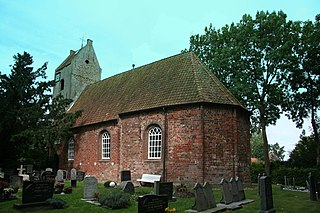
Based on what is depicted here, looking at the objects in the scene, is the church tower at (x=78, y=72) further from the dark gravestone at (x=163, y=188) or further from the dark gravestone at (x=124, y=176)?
the dark gravestone at (x=163, y=188)

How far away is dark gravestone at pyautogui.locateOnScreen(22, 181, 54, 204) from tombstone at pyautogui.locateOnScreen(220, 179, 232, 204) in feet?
22.3

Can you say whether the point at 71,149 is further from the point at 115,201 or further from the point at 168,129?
the point at 115,201

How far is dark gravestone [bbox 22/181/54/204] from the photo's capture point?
10.4m

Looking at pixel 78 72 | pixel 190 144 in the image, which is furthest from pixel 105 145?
pixel 78 72

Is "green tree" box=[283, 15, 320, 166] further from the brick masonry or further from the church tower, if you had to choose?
the church tower

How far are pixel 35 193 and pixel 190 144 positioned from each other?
9129 millimetres

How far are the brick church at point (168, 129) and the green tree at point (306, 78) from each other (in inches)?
365

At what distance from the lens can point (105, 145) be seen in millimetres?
22359

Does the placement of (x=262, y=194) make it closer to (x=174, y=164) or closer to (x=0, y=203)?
(x=174, y=164)

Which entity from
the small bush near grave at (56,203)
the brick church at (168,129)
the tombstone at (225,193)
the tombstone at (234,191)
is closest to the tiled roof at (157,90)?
the brick church at (168,129)

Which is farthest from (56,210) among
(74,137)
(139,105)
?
(74,137)

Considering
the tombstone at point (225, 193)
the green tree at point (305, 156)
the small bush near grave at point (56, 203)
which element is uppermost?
the green tree at point (305, 156)

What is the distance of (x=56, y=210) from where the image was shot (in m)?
10.3

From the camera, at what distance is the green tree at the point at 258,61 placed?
24.8m
